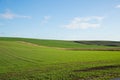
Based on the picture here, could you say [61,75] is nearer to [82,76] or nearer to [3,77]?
[82,76]

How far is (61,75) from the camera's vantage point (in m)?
24.7

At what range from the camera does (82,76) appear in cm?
2392

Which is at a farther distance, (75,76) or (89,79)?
(75,76)

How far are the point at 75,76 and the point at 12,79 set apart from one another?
706 cm

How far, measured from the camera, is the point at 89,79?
72.9 feet

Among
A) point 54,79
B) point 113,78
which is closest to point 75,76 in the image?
point 54,79

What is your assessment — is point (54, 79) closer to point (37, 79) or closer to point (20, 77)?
point (37, 79)

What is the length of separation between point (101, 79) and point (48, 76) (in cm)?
609

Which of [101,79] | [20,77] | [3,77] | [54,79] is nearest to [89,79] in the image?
[101,79]

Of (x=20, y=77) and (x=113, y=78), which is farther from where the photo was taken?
(x=20, y=77)

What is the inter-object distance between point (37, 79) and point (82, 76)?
201 inches

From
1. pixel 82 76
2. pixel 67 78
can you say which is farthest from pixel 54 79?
pixel 82 76

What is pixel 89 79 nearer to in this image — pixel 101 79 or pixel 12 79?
pixel 101 79

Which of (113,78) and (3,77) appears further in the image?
(3,77)
